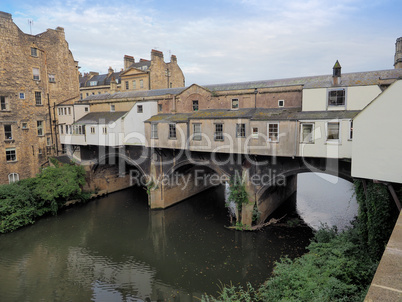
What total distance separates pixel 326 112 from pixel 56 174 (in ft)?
79.6

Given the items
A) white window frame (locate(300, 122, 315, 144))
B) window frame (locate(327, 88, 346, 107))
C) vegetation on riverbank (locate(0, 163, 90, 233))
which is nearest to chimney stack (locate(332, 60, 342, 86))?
window frame (locate(327, 88, 346, 107))

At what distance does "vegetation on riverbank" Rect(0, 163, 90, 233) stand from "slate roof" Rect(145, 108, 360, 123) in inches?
396

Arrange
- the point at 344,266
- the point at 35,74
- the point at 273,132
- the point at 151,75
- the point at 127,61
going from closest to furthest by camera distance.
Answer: the point at 344,266
the point at 273,132
the point at 35,74
the point at 151,75
the point at 127,61

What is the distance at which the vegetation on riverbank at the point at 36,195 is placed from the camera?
22094 millimetres

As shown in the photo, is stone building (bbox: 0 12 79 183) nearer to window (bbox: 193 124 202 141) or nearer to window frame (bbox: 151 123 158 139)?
window frame (bbox: 151 123 158 139)

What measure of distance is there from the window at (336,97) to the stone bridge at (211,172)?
3717 mm

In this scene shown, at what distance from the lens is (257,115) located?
63.0ft

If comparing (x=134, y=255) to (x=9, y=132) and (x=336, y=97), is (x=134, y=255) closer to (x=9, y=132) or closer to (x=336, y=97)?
(x=336, y=97)

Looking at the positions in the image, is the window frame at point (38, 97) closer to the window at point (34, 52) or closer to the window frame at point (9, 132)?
the window frame at point (9, 132)

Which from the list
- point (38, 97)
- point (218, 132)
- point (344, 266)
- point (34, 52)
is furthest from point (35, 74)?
point (344, 266)

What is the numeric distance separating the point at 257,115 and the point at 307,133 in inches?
147

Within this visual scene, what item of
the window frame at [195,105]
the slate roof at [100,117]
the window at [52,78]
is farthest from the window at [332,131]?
the window at [52,78]

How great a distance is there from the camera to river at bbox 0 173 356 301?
15492 mm

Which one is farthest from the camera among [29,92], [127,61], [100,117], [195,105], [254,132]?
[127,61]
